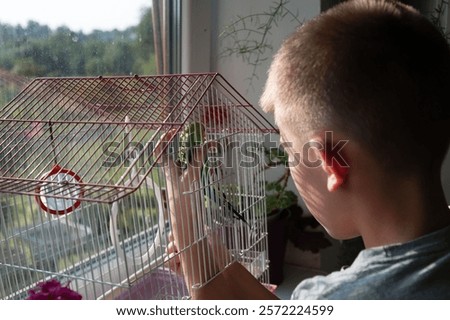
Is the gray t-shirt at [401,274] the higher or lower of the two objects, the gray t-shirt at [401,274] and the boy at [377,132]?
the lower

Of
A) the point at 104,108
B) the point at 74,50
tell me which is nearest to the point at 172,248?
the point at 104,108

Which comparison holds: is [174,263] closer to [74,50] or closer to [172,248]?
→ [172,248]

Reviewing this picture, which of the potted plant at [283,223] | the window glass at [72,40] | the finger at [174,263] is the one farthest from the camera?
the potted plant at [283,223]

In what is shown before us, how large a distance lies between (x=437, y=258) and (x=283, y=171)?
1.01 m

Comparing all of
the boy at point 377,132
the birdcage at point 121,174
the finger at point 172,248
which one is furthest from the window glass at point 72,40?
the boy at point 377,132

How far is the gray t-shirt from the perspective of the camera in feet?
1.56

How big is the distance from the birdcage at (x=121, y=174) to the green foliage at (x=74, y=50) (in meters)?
0.13

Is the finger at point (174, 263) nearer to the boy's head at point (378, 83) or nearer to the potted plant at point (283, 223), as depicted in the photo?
the boy's head at point (378, 83)

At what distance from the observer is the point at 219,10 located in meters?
1.38

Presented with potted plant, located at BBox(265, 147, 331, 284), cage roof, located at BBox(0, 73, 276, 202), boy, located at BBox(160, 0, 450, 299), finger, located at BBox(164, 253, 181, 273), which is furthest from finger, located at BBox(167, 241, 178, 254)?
potted plant, located at BBox(265, 147, 331, 284)

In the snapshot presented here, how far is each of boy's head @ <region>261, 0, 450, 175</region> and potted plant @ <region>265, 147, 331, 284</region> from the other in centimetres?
84

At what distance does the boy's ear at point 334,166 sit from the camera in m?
0.50

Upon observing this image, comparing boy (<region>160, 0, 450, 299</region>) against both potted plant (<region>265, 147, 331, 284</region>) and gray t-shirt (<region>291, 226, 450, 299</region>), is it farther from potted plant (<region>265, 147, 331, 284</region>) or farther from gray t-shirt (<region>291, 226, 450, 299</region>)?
potted plant (<region>265, 147, 331, 284</region>)

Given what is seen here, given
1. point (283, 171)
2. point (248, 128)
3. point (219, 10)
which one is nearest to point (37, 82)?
point (248, 128)
